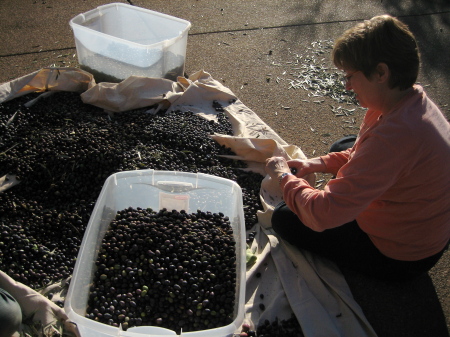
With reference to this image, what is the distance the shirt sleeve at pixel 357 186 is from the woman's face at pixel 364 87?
20cm

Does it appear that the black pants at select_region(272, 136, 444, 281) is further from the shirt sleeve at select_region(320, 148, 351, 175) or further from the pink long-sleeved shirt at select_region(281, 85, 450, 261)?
the shirt sleeve at select_region(320, 148, 351, 175)

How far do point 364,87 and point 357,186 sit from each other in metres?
0.48

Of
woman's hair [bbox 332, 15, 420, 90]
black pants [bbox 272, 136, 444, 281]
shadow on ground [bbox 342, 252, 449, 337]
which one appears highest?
woman's hair [bbox 332, 15, 420, 90]

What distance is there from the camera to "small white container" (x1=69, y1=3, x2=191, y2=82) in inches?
160

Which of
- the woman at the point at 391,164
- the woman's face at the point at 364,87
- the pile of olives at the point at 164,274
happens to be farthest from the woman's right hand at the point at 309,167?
the woman's face at the point at 364,87

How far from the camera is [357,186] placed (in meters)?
1.98

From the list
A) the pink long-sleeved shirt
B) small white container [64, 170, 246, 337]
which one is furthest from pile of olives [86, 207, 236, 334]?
the pink long-sleeved shirt

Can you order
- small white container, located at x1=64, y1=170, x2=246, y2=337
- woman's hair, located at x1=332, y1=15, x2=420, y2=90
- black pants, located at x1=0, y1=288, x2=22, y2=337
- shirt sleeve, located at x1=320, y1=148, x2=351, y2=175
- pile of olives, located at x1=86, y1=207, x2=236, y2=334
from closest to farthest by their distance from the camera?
1. woman's hair, located at x1=332, y1=15, x2=420, y2=90
2. black pants, located at x1=0, y1=288, x2=22, y2=337
3. pile of olives, located at x1=86, y1=207, x2=236, y2=334
4. small white container, located at x1=64, y1=170, x2=246, y2=337
5. shirt sleeve, located at x1=320, y1=148, x2=351, y2=175

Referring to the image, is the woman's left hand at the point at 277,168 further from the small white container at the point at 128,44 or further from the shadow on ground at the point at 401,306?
the small white container at the point at 128,44

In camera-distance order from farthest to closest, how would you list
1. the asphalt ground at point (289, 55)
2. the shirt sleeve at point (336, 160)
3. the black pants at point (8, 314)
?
the shirt sleeve at point (336, 160) → the asphalt ground at point (289, 55) → the black pants at point (8, 314)

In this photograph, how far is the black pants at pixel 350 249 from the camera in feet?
8.18

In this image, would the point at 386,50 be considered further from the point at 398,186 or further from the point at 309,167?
the point at 309,167

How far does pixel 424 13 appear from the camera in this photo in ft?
21.6

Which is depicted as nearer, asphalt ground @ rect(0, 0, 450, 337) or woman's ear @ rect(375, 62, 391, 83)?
woman's ear @ rect(375, 62, 391, 83)
